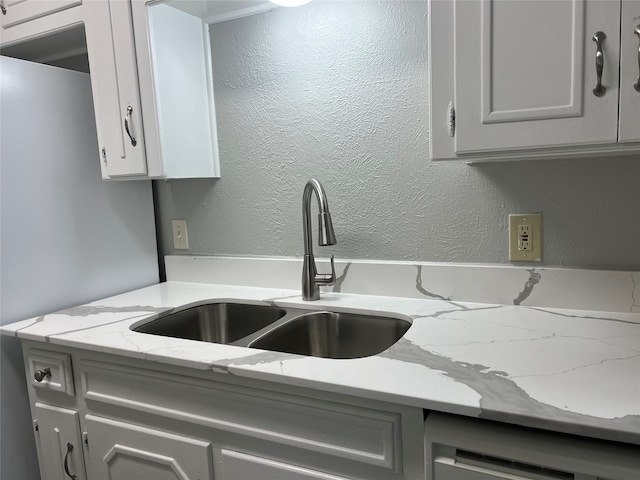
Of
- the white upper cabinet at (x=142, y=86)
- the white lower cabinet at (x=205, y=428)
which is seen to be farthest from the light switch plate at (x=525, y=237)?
the white upper cabinet at (x=142, y=86)

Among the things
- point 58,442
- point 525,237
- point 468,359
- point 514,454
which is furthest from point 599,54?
point 58,442

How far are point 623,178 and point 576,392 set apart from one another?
0.67 meters

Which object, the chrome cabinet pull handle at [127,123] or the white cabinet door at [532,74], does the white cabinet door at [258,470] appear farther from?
the chrome cabinet pull handle at [127,123]

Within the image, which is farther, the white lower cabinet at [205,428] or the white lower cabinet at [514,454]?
the white lower cabinet at [205,428]

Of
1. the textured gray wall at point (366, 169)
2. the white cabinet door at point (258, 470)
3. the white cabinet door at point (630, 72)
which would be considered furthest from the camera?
the textured gray wall at point (366, 169)

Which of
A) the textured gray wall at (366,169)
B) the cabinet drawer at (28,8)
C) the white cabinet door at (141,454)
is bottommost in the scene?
the white cabinet door at (141,454)

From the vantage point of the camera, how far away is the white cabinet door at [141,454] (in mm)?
1118

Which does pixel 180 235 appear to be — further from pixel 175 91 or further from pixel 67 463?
pixel 67 463

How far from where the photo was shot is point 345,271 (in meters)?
1.53

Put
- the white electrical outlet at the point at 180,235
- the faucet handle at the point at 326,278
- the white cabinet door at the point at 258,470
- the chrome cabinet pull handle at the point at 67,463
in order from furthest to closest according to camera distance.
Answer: the white electrical outlet at the point at 180,235
the faucet handle at the point at 326,278
the chrome cabinet pull handle at the point at 67,463
the white cabinet door at the point at 258,470

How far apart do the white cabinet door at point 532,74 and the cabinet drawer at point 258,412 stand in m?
0.64

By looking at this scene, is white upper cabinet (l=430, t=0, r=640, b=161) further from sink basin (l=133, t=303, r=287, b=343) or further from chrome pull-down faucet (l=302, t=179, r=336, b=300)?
sink basin (l=133, t=303, r=287, b=343)

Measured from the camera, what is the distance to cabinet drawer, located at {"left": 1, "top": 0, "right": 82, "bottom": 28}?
153cm

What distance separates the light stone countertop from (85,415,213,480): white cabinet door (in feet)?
0.74
